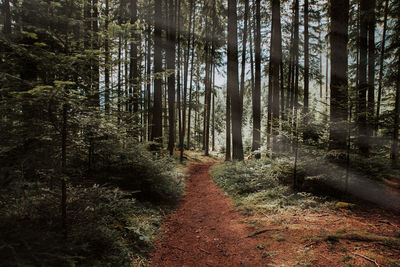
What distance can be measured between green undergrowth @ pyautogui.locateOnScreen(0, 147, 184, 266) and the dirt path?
0.40 meters

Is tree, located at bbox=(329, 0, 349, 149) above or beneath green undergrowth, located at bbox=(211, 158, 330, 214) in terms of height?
above

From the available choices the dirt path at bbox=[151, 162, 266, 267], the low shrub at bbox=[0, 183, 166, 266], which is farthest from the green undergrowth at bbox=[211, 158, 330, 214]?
the low shrub at bbox=[0, 183, 166, 266]

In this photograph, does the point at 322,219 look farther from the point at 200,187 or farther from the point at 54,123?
the point at 54,123

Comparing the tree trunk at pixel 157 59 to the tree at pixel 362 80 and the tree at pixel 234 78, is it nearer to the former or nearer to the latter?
the tree at pixel 234 78

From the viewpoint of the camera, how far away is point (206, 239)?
14.1 feet

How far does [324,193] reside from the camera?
18.8ft

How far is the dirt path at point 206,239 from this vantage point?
3555 millimetres

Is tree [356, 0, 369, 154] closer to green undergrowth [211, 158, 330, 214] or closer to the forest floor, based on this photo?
the forest floor

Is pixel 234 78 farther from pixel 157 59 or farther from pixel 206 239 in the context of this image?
pixel 206 239

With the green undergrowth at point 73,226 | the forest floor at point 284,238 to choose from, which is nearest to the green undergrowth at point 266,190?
the forest floor at point 284,238

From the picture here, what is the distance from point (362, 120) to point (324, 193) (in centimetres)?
242

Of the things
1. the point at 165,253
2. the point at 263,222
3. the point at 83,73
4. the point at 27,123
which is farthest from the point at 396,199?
the point at 27,123

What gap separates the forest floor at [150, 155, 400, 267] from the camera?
124 inches

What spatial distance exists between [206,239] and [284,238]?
5.49 ft
